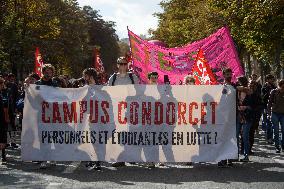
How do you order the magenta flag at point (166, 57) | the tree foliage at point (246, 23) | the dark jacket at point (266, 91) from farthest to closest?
the tree foliage at point (246, 23)
the dark jacket at point (266, 91)
the magenta flag at point (166, 57)

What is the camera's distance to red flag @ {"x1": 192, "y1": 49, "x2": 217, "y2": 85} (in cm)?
1284

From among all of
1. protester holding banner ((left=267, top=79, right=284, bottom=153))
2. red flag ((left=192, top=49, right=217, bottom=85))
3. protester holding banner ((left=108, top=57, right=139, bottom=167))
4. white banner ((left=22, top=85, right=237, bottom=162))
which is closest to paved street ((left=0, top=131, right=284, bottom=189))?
white banner ((left=22, top=85, right=237, bottom=162))

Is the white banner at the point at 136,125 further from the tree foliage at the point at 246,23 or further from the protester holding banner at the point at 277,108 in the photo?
the tree foliage at the point at 246,23

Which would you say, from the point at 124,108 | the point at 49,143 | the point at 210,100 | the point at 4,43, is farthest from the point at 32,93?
the point at 4,43

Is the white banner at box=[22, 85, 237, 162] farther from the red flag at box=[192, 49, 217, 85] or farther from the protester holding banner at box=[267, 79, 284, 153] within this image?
the protester holding banner at box=[267, 79, 284, 153]

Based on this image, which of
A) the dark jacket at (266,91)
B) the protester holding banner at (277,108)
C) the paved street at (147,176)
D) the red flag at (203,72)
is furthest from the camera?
the dark jacket at (266,91)

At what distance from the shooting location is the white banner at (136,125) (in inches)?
421

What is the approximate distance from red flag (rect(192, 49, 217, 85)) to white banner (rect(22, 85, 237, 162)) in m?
2.06

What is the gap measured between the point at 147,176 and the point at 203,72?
4.02 metres

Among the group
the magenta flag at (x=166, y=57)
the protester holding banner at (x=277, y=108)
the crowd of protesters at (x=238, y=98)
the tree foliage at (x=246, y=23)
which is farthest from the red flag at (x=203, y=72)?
the tree foliage at (x=246, y=23)

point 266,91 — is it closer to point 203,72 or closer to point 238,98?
point 203,72

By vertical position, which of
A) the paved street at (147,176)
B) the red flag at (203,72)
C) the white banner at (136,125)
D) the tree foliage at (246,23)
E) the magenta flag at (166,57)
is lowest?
the paved street at (147,176)

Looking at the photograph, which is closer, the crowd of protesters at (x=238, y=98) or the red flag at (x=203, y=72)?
the crowd of protesters at (x=238, y=98)

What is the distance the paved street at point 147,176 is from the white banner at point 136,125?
27cm
